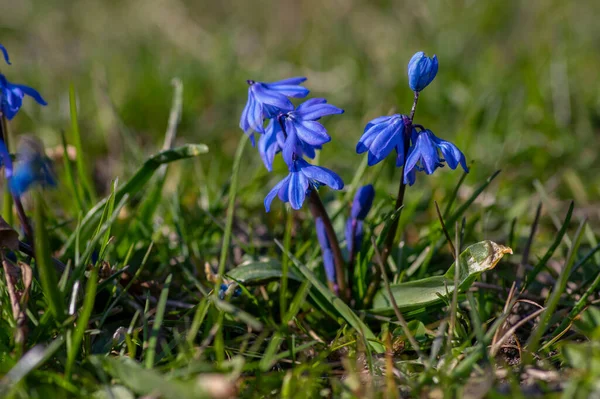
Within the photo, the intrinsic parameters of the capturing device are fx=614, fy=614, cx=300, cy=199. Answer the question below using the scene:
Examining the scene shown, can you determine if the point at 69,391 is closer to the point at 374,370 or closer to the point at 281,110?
the point at 374,370

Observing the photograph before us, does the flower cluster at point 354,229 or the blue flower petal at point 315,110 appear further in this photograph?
the flower cluster at point 354,229

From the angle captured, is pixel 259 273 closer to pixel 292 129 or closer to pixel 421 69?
pixel 292 129

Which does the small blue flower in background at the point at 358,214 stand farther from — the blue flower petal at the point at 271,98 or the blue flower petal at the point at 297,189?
the blue flower petal at the point at 271,98

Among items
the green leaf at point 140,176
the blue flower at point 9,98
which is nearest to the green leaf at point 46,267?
the blue flower at point 9,98

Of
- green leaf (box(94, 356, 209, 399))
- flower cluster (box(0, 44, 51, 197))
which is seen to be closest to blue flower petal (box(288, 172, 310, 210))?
green leaf (box(94, 356, 209, 399))

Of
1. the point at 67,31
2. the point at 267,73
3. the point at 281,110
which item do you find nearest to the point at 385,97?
the point at 267,73

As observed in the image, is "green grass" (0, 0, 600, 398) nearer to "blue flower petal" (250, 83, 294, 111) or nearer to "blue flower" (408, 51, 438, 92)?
"blue flower petal" (250, 83, 294, 111)
